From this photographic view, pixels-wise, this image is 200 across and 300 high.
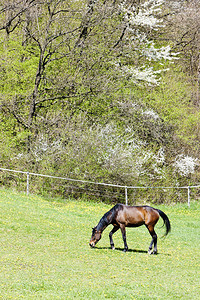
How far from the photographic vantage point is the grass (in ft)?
24.7

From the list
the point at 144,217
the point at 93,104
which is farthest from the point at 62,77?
the point at 144,217

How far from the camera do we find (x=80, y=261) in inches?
385

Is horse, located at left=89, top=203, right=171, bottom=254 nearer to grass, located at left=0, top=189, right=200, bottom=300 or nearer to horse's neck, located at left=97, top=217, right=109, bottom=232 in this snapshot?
horse's neck, located at left=97, top=217, right=109, bottom=232

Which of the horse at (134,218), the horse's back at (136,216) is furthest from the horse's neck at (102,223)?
the horse's back at (136,216)

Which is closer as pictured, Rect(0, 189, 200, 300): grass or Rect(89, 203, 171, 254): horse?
Rect(0, 189, 200, 300): grass

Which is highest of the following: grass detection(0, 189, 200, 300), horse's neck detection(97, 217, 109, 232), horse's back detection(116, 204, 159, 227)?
horse's back detection(116, 204, 159, 227)

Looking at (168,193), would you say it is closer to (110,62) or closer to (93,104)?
(93,104)

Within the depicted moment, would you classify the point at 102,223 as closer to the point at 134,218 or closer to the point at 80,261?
the point at 134,218

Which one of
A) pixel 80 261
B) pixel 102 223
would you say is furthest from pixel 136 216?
pixel 80 261

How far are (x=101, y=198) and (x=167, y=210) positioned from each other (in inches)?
132

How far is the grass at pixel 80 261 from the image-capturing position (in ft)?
24.7

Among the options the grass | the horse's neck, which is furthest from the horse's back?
the grass

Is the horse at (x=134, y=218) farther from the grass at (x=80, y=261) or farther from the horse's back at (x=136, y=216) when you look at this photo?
the grass at (x=80, y=261)

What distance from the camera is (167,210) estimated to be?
68.7 feet
